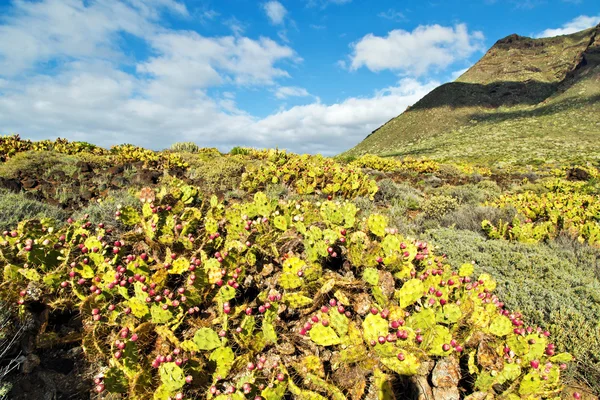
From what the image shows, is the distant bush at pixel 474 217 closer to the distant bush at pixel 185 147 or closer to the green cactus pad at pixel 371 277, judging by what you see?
the green cactus pad at pixel 371 277

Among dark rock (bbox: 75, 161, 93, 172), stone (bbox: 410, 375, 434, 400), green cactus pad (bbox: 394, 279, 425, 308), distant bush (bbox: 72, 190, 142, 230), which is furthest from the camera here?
dark rock (bbox: 75, 161, 93, 172)

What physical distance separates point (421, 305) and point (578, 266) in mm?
4136

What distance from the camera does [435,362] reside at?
251cm

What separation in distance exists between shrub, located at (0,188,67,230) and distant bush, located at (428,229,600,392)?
20.0 ft

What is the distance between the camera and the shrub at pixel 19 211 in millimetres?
4438

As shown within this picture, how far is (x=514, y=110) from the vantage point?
62.0 metres

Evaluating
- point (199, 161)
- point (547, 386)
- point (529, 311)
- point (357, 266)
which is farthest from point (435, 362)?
point (199, 161)

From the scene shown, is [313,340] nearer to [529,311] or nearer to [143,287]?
[143,287]

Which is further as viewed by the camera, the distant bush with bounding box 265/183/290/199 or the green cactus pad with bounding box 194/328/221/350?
the distant bush with bounding box 265/183/290/199

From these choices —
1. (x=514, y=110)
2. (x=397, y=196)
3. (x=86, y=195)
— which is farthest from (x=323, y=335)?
(x=514, y=110)

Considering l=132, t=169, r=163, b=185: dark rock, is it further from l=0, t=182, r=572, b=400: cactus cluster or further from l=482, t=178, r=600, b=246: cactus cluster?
l=482, t=178, r=600, b=246: cactus cluster

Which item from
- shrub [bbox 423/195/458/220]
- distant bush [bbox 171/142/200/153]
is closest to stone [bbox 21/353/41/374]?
shrub [bbox 423/195/458/220]

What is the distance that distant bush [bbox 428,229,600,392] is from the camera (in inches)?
134

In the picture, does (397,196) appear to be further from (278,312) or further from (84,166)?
(84,166)
